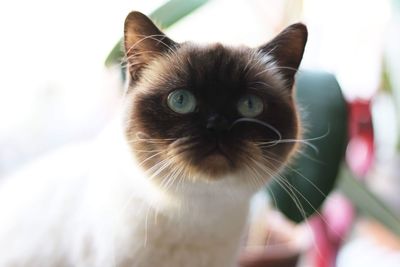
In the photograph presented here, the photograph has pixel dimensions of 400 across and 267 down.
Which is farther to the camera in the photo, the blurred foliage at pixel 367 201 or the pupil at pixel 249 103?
the blurred foliage at pixel 367 201

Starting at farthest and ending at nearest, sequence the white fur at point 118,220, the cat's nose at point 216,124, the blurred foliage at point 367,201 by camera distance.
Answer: the blurred foliage at point 367,201, the white fur at point 118,220, the cat's nose at point 216,124

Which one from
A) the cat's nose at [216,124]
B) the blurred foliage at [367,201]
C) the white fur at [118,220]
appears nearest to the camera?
the cat's nose at [216,124]

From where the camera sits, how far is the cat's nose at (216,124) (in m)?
0.65

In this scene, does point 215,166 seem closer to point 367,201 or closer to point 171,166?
point 171,166

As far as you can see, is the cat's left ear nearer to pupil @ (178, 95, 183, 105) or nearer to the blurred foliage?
pupil @ (178, 95, 183, 105)

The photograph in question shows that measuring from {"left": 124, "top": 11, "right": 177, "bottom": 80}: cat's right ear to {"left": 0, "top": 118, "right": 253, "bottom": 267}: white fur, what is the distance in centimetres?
12

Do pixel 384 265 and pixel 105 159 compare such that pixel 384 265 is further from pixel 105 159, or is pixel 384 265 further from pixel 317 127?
pixel 105 159

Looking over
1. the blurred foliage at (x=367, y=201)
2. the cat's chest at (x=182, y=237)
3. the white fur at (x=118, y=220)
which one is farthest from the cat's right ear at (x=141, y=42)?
the blurred foliage at (x=367, y=201)

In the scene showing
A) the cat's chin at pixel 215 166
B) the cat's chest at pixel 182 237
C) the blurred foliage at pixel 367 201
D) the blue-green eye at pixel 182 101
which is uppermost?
the blue-green eye at pixel 182 101

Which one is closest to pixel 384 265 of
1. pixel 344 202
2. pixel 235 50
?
pixel 344 202

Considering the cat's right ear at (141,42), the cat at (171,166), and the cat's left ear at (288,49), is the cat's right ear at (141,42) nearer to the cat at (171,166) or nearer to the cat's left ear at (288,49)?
the cat at (171,166)

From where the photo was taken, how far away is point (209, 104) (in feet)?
2.22

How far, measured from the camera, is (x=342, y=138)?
3.09 feet

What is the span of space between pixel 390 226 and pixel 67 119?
0.74 m
